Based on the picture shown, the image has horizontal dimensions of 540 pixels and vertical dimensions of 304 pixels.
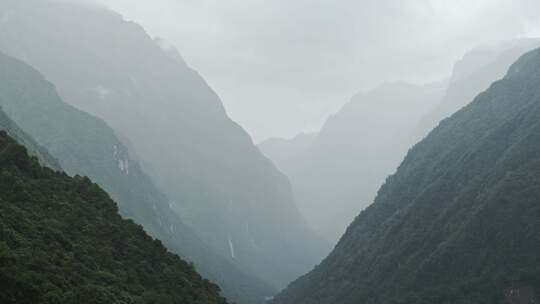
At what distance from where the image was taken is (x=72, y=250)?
65.4 m

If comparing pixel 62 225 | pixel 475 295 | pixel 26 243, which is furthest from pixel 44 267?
pixel 475 295

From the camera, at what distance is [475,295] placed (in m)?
168

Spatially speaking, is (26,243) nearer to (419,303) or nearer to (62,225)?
(62,225)

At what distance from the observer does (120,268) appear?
68500 mm

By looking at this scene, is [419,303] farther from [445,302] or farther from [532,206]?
[532,206]

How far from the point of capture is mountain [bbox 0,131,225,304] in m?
50.4

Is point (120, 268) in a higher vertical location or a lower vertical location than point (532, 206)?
lower

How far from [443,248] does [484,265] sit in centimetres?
1488

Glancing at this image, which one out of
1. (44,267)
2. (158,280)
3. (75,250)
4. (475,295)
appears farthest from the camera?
(475,295)

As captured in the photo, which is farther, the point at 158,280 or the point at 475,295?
the point at 475,295

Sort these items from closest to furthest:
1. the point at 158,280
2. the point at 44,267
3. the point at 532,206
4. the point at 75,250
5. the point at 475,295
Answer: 1. the point at 44,267
2. the point at 75,250
3. the point at 158,280
4. the point at 475,295
5. the point at 532,206

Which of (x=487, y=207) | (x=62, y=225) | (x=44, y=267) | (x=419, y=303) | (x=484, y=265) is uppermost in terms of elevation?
(x=487, y=207)

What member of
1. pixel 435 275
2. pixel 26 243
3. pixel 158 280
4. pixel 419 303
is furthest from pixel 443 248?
pixel 26 243

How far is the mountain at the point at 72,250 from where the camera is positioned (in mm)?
50375
